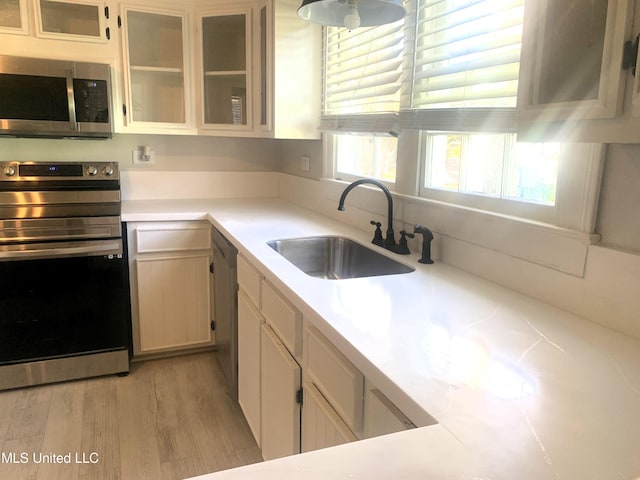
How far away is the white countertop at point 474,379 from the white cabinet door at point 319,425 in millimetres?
204

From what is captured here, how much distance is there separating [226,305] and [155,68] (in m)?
1.46

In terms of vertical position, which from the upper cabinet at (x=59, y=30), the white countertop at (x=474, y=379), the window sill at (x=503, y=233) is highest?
the upper cabinet at (x=59, y=30)

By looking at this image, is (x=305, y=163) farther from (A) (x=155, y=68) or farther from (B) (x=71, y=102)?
(B) (x=71, y=102)

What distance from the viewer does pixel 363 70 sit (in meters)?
2.33

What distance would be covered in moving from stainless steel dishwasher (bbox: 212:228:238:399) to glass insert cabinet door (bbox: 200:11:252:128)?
74cm

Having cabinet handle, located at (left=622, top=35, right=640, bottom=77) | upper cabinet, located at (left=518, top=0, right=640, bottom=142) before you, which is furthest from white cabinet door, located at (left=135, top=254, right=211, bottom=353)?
cabinet handle, located at (left=622, top=35, right=640, bottom=77)

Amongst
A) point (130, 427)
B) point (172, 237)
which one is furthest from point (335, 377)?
point (172, 237)

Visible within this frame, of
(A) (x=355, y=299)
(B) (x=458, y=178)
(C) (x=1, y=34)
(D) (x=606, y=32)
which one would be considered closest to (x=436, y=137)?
(B) (x=458, y=178)

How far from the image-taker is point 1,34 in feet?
8.14

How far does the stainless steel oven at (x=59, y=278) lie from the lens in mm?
2439

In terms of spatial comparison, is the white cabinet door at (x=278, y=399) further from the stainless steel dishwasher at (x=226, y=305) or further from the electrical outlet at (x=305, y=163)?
the electrical outlet at (x=305, y=163)

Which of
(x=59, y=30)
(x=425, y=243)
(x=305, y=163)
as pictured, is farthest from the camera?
(x=305, y=163)

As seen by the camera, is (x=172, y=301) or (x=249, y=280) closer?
(x=249, y=280)

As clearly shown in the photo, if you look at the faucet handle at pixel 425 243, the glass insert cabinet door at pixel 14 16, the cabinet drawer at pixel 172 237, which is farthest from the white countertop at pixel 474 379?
the glass insert cabinet door at pixel 14 16
